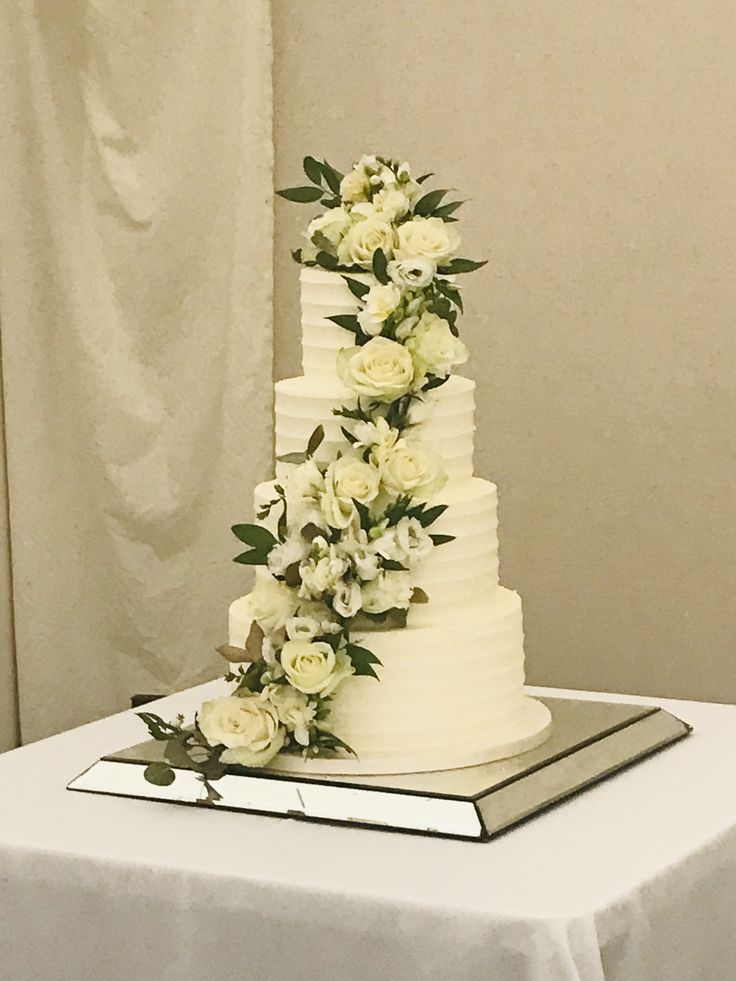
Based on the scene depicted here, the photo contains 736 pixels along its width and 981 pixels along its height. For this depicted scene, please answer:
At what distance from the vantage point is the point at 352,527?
1.50 metres

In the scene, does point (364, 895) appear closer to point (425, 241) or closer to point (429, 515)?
point (429, 515)

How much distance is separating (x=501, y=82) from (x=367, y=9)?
11.9 inches

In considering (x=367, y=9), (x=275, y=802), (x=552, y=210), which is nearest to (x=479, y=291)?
(x=552, y=210)

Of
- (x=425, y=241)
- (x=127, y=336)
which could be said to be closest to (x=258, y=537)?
(x=425, y=241)

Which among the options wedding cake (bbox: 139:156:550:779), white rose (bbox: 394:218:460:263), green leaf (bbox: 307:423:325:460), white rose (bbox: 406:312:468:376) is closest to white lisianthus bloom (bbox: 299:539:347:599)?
wedding cake (bbox: 139:156:550:779)

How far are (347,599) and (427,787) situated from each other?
0.19 metres

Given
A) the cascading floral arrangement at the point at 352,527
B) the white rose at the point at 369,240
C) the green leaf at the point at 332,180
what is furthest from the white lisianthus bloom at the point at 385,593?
the green leaf at the point at 332,180

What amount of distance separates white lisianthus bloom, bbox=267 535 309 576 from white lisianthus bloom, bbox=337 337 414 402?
0.16 m

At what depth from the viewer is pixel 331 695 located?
1.55 m

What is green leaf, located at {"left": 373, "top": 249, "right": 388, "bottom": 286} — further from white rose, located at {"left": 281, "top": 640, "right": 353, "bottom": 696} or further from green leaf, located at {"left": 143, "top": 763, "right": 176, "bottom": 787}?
green leaf, located at {"left": 143, "top": 763, "right": 176, "bottom": 787}

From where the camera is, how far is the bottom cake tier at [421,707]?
154cm

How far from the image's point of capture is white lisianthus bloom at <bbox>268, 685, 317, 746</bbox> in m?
1.52

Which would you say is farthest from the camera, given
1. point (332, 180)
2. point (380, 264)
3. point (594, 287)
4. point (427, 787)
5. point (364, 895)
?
point (594, 287)

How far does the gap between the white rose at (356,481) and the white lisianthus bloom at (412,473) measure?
0.6 inches
